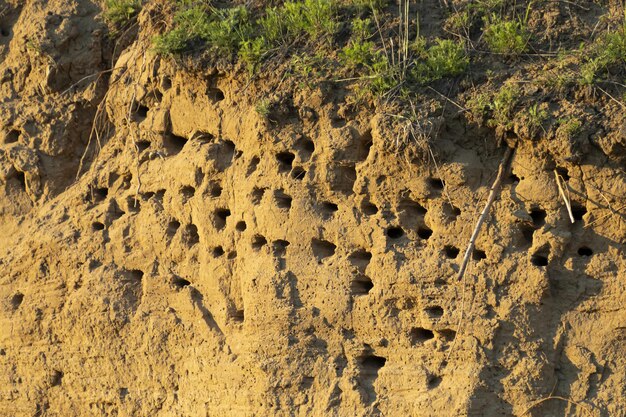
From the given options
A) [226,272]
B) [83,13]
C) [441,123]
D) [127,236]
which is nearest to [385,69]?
[441,123]

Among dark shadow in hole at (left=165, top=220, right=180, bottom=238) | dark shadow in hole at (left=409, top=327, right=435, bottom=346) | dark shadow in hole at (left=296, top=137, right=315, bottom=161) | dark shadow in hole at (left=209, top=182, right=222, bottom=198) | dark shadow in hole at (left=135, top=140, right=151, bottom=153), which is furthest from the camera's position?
dark shadow in hole at (left=135, top=140, right=151, bottom=153)

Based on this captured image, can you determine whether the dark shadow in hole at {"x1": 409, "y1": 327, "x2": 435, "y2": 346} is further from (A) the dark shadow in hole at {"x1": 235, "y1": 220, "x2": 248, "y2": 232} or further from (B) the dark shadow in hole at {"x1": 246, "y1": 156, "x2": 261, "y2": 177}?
(B) the dark shadow in hole at {"x1": 246, "y1": 156, "x2": 261, "y2": 177}

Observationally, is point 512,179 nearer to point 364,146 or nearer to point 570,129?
point 570,129

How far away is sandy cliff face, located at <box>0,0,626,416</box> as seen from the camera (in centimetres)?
552

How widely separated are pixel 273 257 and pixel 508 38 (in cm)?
157

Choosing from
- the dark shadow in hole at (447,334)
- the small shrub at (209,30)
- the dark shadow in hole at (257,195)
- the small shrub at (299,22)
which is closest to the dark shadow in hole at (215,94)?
the small shrub at (209,30)

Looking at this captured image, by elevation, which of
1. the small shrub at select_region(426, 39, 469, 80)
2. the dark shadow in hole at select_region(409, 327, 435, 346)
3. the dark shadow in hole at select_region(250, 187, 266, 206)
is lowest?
the dark shadow in hole at select_region(409, 327, 435, 346)

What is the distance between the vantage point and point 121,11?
7.15m

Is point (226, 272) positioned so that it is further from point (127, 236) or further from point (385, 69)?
point (385, 69)

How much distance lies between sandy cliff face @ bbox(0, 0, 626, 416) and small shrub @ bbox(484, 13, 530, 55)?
0.44 metres

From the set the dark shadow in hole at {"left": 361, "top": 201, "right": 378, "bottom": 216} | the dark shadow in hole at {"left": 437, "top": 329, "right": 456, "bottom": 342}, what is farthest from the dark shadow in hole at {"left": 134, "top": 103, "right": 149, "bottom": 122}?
the dark shadow in hole at {"left": 437, "top": 329, "right": 456, "bottom": 342}

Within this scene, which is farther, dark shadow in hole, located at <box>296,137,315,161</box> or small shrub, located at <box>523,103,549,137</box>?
dark shadow in hole, located at <box>296,137,315,161</box>

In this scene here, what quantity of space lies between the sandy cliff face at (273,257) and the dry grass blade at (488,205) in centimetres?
4

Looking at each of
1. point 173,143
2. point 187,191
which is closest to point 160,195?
point 187,191
